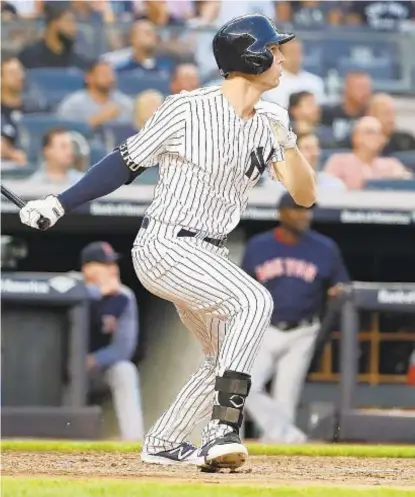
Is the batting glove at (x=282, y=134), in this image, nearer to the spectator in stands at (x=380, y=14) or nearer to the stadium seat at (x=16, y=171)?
the stadium seat at (x=16, y=171)

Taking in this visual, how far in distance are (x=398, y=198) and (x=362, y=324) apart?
0.93 m

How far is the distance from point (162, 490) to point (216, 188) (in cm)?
111

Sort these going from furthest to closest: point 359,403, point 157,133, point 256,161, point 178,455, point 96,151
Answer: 1. point 96,151
2. point 359,403
3. point 178,455
4. point 256,161
5. point 157,133

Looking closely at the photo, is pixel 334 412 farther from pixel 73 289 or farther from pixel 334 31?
pixel 334 31

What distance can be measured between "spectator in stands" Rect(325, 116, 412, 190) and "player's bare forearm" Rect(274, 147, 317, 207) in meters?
4.99

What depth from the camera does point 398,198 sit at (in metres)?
9.23

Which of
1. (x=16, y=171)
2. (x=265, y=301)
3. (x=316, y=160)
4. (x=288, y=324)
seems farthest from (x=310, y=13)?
(x=265, y=301)

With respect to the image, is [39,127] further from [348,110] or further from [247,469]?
[247,469]

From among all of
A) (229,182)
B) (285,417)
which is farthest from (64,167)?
(229,182)

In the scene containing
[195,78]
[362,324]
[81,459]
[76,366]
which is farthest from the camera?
[195,78]

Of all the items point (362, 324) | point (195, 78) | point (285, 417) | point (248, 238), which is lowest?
point (285, 417)

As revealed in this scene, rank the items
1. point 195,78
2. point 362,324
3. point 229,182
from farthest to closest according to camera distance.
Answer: point 195,78 < point 362,324 < point 229,182

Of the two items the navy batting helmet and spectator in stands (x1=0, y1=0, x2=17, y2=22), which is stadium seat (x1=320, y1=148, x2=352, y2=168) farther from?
the navy batting helmet

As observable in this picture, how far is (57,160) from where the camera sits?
30.8ft
